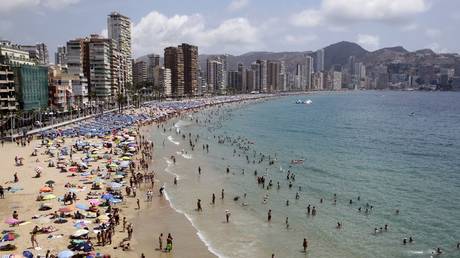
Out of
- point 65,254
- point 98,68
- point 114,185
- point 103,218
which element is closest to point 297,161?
point 114,185

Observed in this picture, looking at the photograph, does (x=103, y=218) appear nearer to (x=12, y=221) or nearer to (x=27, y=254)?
(x=12, y=221)

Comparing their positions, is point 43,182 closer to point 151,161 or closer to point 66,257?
point 151,161

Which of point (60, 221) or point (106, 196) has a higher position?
point (106, 196)

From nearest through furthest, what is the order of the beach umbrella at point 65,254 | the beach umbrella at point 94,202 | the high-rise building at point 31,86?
the beach umbrella at point 65,254, the beach umbrella at point 94,202, the high-rise building at point 31,86

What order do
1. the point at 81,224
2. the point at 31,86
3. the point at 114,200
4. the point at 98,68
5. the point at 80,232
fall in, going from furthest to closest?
the point at 98,68 → the point at 31,86 → the point at 114,200 → the point at 81,224 → the point at 80,232

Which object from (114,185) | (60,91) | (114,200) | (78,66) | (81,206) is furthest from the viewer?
(78,66)

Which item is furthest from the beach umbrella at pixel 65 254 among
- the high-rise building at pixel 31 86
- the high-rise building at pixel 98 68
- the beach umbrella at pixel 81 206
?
the high-rise building at pixel 98 68

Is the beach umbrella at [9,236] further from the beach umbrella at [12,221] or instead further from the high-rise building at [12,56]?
the high-rise building at [12,56]

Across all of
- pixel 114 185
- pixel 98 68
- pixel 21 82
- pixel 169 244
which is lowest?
pixel 169 244

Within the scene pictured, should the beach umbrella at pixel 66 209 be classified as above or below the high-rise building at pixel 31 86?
below

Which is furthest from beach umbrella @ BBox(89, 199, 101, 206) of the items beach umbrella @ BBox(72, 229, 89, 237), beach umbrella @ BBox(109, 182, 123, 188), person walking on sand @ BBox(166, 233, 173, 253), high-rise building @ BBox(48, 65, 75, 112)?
high-rise building @ BBox(48, 65, 75, 112)

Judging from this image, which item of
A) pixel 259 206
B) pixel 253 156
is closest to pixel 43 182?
pixel 259 206
